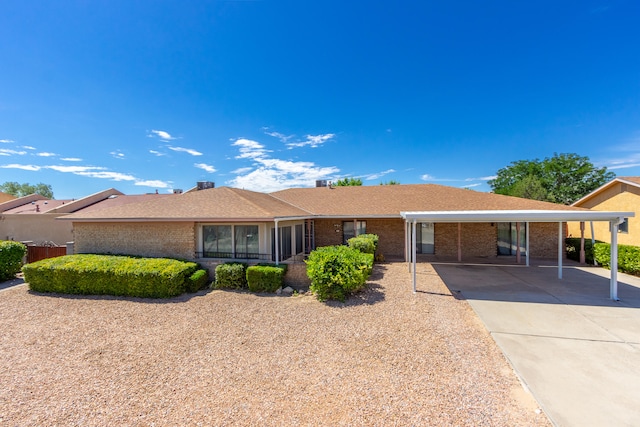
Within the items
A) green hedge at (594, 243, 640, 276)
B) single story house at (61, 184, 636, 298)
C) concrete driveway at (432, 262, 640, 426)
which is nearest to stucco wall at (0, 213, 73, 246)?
single story house at (61, 184, 636, 298)

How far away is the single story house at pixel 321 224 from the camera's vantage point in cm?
1088

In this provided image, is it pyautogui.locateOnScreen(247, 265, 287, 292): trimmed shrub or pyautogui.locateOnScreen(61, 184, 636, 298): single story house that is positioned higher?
pyautogui.locateOnScreen(61, 184, 636, 298): single story house

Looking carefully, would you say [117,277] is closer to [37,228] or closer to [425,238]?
[425,238]

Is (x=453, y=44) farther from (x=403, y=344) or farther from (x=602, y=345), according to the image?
(x=403, y=344)

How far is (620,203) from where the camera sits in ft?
49.9

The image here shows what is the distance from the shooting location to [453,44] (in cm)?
1370

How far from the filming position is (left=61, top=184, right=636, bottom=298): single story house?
1088 cm

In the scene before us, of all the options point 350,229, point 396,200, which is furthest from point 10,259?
point 396,200

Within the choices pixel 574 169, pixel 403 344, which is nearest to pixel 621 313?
pixel 403 344

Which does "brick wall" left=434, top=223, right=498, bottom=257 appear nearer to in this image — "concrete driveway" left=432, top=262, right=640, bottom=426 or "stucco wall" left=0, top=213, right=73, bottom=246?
"concrete driveway" left=432, top=262, right=640, bottom=426

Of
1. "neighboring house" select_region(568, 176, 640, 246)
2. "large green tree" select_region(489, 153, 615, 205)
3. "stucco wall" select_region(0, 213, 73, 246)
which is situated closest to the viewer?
"neighboring house" select_region(568, 176, 640, 246)

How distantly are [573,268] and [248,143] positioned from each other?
70.9ft

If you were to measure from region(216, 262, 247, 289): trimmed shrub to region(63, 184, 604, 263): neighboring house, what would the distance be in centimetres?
150

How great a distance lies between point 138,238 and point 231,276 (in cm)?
548
